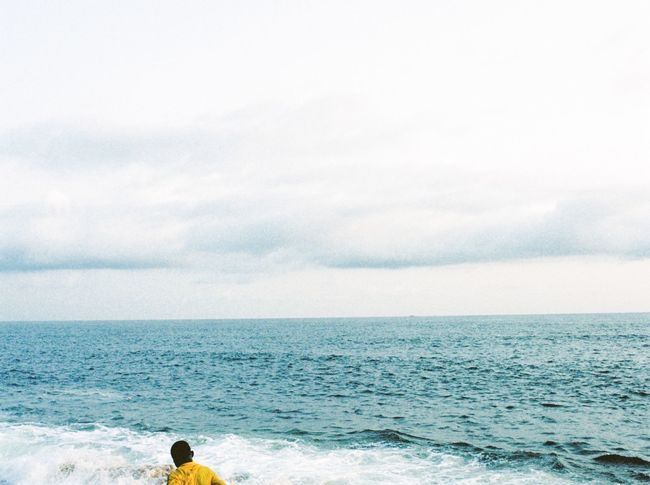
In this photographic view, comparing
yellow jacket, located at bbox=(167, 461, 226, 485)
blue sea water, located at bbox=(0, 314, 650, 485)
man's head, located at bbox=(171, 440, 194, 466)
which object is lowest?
blue sea water, located at bbox=(0, 314, 650, 485)

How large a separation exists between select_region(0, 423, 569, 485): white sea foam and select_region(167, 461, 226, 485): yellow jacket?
1107cm

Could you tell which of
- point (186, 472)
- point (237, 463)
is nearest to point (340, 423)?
point (237, 463)

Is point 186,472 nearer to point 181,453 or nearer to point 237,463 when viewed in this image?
point 181,453

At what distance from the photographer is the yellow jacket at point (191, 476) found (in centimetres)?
795

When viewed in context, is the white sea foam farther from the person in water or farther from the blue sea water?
the person in water

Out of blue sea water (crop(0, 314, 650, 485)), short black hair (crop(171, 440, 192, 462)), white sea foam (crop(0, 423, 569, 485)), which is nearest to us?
short black hair (crop(171, 440, 192, 462))

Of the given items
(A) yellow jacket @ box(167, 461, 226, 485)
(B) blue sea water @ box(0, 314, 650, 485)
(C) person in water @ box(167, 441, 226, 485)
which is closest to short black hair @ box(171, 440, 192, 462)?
(C) person in water @ box(167, 441, 226, 485)

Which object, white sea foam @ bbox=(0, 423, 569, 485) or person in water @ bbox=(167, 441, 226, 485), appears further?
white sea foam @ bbox=(0, 423, 569, 485)

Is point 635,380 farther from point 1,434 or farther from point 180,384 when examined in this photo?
point 1,434

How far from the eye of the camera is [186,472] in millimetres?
8031

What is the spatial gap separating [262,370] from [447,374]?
18366mm

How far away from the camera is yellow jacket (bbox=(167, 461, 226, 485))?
26.1 feet

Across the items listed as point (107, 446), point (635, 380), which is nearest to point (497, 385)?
point (635, 380)

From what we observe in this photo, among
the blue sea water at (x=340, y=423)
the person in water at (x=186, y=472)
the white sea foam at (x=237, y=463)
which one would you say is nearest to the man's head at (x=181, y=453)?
the person in water at (x=186, y=472)
